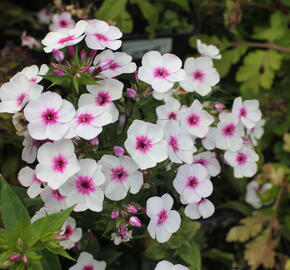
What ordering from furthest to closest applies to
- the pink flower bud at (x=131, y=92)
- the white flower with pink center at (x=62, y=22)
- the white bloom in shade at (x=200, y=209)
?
the white flower with pink center at (x=62, y=22) < the white bloom in shade at (x=200, y=209) < the pink flower bud at (x=131, y=92)

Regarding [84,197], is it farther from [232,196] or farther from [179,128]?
[232,196]

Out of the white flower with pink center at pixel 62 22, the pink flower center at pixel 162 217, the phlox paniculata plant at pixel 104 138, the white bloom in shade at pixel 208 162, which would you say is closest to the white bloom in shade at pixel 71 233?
the phlox paniculata plant at pixel 104 138

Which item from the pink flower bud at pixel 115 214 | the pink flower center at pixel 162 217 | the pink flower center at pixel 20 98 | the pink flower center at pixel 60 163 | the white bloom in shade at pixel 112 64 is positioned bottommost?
the pink flower center at pixel 162 217

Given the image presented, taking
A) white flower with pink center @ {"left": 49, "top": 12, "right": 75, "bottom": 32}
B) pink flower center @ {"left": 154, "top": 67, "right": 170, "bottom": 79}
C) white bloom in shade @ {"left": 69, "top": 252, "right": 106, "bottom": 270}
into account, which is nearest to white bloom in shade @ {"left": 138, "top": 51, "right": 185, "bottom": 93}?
pink flower center @ {"left": 154, "top": 67, "right": 170, "bottom": 79}

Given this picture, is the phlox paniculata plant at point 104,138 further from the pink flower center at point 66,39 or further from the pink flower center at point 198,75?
the pink flower center at point 198,75

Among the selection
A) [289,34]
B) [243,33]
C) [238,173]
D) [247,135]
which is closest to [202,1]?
[243,33]

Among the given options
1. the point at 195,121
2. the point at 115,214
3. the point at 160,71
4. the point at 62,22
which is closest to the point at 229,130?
the point at 195,121

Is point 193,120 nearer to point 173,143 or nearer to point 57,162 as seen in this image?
point 173,143
